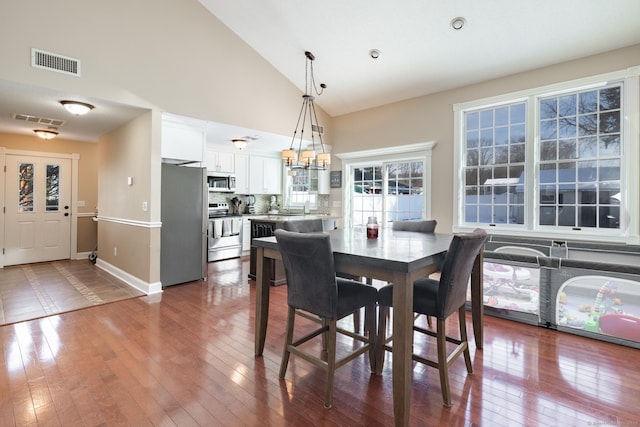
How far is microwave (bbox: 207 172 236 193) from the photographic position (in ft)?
21.4

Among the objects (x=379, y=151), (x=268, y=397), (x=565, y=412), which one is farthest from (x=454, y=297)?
(x=379, y=151)

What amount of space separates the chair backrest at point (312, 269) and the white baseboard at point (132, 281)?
2.91 metres

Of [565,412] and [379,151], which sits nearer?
[565,412]

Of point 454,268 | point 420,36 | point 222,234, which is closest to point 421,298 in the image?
point 454,268

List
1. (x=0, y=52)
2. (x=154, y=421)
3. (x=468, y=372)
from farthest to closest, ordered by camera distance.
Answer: (x=0, y=52), (x=468, y=372), (x=154, y=421)

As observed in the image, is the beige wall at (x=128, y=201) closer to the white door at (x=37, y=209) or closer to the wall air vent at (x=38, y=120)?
the wall air vent at (x=38, y=120)

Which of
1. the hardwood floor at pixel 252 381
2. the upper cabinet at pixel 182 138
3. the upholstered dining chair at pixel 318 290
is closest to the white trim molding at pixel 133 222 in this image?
the upper cabinet at pixel 182 138

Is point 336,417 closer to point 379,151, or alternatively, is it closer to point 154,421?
point 154,421

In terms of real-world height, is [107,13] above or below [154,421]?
above

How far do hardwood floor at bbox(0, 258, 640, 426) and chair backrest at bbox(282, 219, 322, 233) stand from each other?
94cm

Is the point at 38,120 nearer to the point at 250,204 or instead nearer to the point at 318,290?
the point at 250,204

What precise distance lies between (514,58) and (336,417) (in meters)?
4.51

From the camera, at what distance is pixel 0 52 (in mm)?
2992

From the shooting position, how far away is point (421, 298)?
80.3 inches
